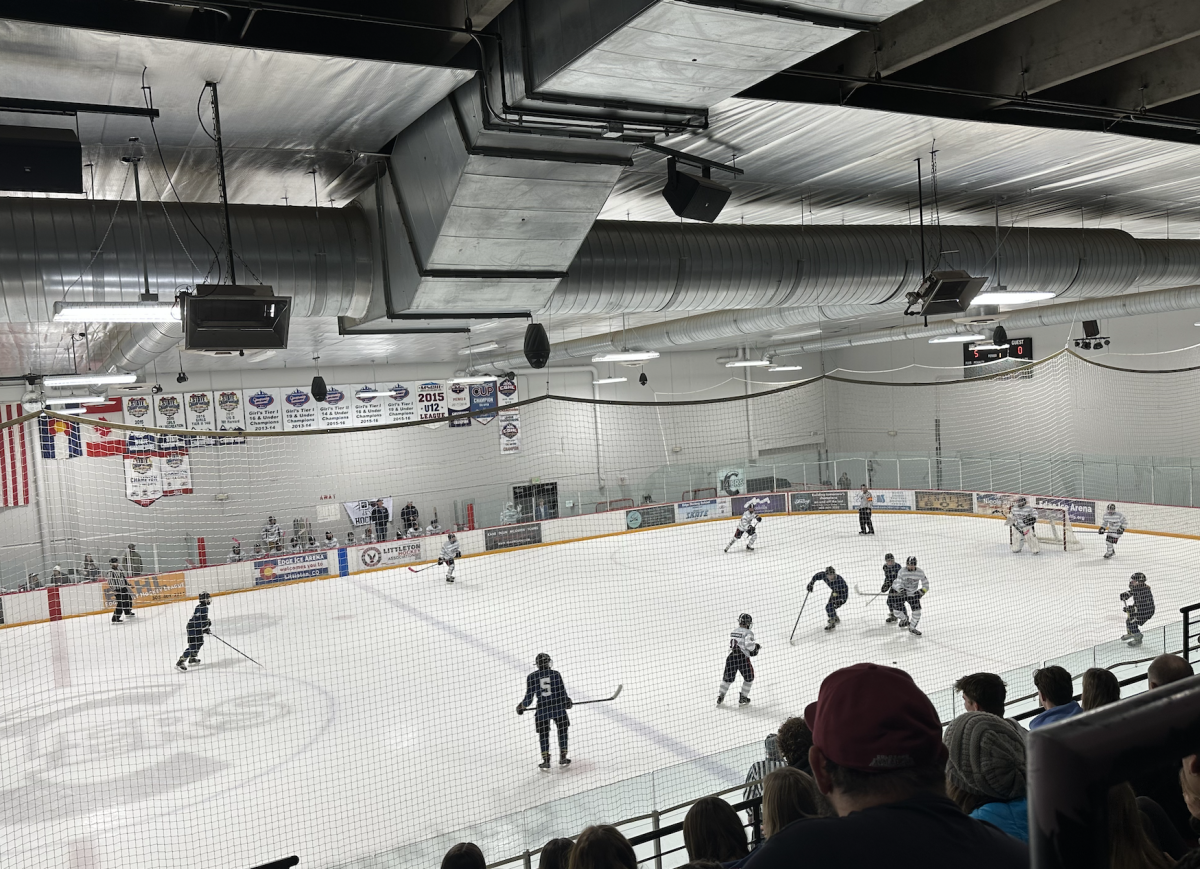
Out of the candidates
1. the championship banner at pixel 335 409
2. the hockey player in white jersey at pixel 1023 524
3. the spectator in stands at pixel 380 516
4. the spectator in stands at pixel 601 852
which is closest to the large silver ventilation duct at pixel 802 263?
the spectator in stands at pixel 601 852

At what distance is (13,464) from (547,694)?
16.8 metres

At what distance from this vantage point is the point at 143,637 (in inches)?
634

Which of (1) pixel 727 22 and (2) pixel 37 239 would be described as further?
(2) pixel 37 239

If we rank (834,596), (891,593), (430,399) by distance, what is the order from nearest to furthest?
(891,593), (834,596), (430,399)

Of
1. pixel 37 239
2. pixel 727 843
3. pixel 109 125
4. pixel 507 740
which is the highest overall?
pixel 109 125

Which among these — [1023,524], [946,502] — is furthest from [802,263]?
[946,502]

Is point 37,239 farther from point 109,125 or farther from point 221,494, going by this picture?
point 221,494

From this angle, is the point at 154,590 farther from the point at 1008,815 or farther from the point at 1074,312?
the point at 1074,312

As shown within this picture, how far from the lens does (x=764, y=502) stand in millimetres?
25172

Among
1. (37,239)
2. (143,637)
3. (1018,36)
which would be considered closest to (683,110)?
(1018,36)

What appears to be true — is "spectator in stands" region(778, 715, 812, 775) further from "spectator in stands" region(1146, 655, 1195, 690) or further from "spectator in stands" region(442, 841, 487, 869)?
"spectator in stands" region(442, 841, 487, 869)

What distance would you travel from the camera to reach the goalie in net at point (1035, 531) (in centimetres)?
1839

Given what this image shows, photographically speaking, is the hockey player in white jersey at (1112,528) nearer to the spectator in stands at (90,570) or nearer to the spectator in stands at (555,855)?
the spectator in stands at (555,855)

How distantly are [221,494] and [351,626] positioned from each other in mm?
7915
